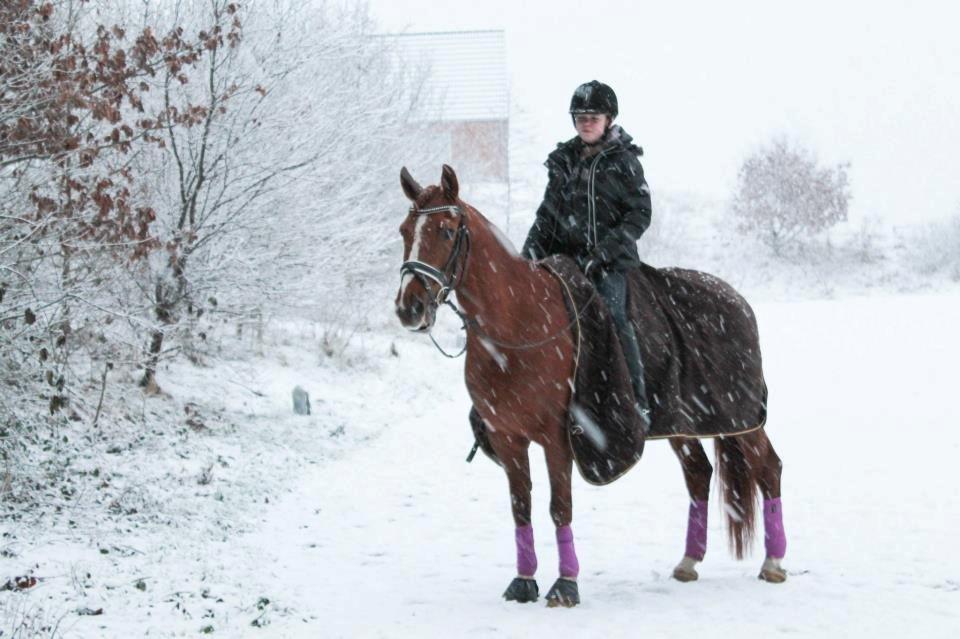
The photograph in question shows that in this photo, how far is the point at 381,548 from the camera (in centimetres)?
695

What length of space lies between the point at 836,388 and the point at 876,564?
9718 mm

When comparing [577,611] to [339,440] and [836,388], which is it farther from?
[836,388]

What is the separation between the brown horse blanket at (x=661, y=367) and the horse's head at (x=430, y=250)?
2.49 feet

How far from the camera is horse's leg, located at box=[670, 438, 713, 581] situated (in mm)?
5957

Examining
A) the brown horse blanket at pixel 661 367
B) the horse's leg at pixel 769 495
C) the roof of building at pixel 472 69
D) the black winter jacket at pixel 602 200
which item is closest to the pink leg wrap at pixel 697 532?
the horse's leg at pixel 769 495

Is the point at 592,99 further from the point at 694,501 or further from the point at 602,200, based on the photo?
the point at 694,501

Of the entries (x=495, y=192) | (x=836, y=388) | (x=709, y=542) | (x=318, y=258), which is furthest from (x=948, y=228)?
(x=709, y=542)

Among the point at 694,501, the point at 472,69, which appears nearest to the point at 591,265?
the point at 694,501

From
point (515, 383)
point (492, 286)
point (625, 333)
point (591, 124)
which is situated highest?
point (591, 124)

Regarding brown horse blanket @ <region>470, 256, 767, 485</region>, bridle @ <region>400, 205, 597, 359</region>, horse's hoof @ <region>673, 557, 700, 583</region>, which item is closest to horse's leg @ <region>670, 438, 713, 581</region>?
horse's hoof @ <region>673, 557, 700, 583</region>

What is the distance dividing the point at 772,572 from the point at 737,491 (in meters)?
0.55

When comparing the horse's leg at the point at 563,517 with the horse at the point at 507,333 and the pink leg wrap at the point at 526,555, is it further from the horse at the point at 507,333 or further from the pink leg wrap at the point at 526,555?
the pink leg wrap at the point at 526,555

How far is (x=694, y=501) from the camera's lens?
6.20 meters

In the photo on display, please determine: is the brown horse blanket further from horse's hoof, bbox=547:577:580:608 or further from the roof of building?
the roof of building
